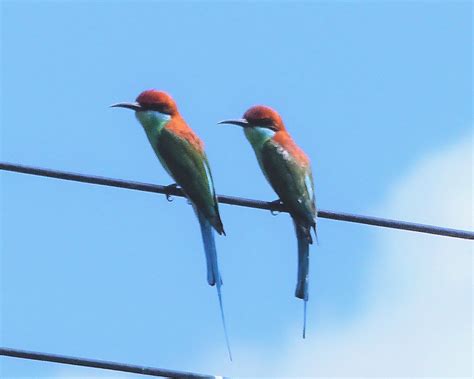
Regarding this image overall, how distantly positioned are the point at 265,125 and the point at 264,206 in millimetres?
1099

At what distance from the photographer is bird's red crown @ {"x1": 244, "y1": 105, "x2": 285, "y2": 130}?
600cm

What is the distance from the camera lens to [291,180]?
18.9ft

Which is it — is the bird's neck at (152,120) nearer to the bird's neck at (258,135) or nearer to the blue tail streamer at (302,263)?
the bird's neck at (258,135)

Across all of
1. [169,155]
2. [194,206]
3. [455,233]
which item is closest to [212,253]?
[194,206]

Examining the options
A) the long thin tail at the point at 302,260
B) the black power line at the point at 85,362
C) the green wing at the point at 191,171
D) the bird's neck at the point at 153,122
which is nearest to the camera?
the black power line at the point at 85,362

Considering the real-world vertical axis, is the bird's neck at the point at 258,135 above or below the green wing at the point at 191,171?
above

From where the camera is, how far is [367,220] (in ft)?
15.3

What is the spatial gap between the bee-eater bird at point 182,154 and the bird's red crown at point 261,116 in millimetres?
273

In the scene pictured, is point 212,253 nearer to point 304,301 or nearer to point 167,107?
point 304,301

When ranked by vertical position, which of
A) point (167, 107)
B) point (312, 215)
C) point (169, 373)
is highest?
point (167, 107)

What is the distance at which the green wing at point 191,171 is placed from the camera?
547 centimetres

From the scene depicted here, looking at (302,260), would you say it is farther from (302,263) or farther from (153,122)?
(153,122)

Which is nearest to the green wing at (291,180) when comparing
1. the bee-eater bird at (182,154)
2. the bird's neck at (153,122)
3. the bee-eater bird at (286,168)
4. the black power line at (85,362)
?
the bee-eater bird at (286,168)

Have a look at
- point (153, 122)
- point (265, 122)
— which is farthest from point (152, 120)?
point (265, 122)
